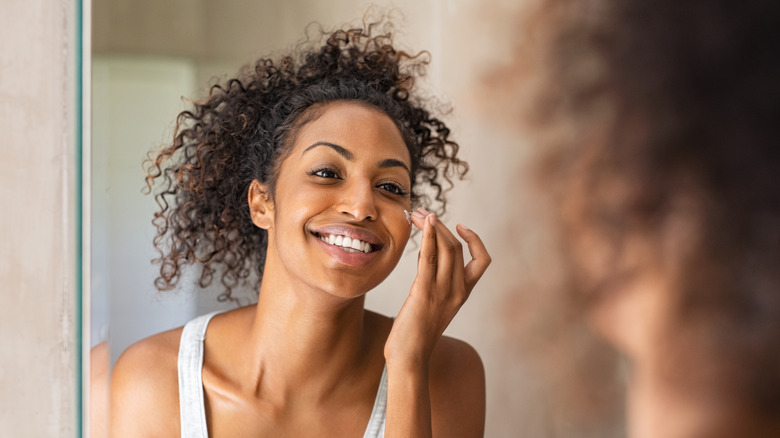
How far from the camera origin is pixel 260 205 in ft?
2.06

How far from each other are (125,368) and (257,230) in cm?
17

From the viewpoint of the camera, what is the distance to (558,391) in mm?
642

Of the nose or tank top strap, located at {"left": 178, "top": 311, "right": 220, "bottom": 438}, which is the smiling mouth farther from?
tank top strap, located at {"left": 178, "top": 311, "right": 220, "bottom": 438}

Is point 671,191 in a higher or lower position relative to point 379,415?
higher

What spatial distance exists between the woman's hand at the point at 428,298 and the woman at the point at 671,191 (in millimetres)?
112

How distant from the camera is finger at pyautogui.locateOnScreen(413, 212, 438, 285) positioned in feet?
1.97

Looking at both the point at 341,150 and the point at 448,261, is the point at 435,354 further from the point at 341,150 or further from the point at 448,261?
the point at 341,150

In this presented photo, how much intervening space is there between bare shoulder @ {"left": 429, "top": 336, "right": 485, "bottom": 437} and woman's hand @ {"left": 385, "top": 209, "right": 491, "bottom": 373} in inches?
1.4

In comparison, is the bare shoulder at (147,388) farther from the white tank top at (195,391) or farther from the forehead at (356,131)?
the forehead at (356,131)

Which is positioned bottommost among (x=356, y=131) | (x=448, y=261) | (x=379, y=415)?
(x=379, y=415)

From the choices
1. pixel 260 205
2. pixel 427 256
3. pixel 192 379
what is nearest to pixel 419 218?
pixel 427 256

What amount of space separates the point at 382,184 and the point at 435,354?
0.16 m
